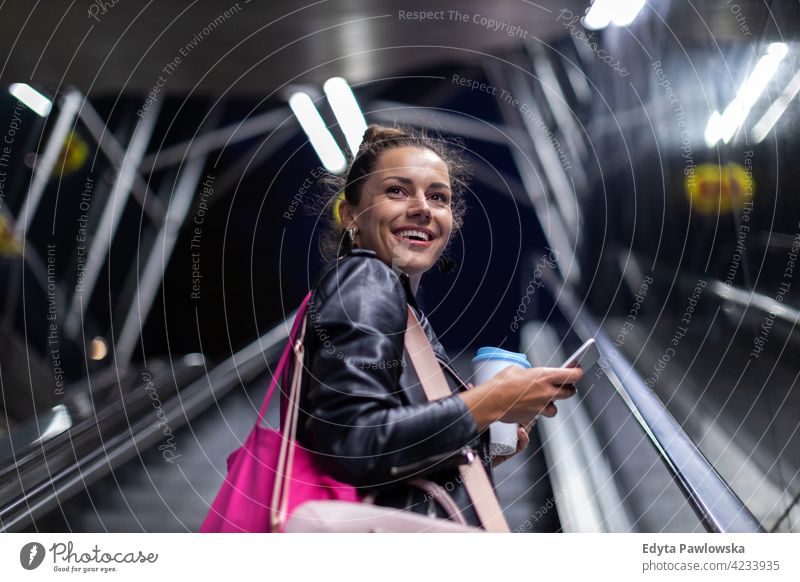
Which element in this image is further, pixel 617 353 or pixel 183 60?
pixel 617 353

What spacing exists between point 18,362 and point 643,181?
339 centimetres

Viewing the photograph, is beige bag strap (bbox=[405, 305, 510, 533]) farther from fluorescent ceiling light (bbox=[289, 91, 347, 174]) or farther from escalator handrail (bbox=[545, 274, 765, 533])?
escalator handrail (bbox=[545, 274, 765, 533])

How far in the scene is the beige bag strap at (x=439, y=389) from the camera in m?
1.17

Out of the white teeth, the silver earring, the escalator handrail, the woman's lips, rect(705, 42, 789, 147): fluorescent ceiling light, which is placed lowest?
the escalator handrail

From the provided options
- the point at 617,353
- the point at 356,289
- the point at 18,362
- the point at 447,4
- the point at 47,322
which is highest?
the point at 447,4

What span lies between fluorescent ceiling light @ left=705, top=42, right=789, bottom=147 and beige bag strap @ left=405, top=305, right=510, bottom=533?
4.97 feet

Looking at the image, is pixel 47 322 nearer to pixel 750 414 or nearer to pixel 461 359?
pixel 461 359

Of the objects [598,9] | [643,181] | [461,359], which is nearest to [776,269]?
[598,9]

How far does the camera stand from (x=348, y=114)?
2.05 meters

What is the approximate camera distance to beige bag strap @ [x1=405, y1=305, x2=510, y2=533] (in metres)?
1.17

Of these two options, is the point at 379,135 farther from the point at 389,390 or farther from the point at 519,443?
the point at 519,443

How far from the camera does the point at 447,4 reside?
7.30 feet

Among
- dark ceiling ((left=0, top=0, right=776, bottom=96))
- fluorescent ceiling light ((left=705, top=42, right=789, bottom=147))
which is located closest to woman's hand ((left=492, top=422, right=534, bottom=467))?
dark ceiling ((left=0, top=0, right=776, bottom=96))

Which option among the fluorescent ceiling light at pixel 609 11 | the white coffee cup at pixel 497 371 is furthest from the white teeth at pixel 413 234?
the fluorescent ceiling light at pixel 609 11
